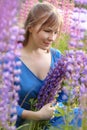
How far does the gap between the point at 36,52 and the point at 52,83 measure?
76cm

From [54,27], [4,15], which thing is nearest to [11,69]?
[4,15]

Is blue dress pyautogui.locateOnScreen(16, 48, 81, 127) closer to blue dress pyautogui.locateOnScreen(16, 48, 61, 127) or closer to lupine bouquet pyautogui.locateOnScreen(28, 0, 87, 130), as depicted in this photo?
blue dress pyautogui.locateOnScreen(16, 48, 61, 127)

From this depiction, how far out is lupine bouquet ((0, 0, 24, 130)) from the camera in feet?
4.29

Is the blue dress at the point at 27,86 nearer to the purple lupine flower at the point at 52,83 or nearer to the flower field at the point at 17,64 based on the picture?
the purple lupine flower at the point at 52,83

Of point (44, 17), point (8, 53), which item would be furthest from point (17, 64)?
point (44, 17)

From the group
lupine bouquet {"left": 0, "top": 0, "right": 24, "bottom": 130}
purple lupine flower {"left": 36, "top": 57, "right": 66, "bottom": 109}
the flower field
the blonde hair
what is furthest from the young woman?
lupine bouquet {"left": 0, "top": 0, "right": 24, "bottom": 130}

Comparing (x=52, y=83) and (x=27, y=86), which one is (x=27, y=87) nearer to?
(x=27, y=86)

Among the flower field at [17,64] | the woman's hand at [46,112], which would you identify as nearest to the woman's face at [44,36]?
the woman's hand at [46,112]

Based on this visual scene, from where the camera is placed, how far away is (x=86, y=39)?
1788mm

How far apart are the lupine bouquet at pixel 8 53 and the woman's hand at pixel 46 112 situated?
0.58 m

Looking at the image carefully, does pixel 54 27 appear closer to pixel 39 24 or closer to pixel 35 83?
pixel 39 24

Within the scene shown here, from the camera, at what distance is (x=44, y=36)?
2.54 m

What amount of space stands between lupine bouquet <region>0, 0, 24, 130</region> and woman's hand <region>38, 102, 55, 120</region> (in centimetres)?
58

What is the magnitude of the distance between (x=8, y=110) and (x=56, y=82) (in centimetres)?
55
